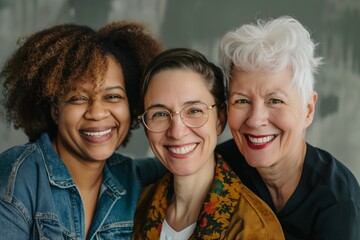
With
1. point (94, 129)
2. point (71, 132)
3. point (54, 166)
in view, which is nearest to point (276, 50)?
point (94, 129)

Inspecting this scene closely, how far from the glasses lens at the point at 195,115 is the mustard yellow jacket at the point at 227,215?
0.22 meters

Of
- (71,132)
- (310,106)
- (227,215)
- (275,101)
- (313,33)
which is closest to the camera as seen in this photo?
(227,215)

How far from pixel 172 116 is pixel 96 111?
37 centimetres

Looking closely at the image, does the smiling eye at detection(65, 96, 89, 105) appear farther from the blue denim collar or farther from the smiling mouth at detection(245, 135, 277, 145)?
the smiling mouth at detection(245, 135, 277, 145)

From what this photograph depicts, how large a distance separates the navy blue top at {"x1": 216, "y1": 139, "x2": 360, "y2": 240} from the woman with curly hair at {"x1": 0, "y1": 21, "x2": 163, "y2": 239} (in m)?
0.70

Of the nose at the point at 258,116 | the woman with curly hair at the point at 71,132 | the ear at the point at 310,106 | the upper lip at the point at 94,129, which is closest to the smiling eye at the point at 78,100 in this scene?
the woman with curly hair at the point at 71,132

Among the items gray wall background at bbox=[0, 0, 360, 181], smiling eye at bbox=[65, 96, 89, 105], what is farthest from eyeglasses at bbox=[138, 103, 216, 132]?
gray wall background at bbox=[0, 0, 360, 181]

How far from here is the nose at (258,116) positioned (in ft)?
7.32

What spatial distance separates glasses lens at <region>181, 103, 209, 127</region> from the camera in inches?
87.0

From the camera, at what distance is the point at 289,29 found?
221 centimetres

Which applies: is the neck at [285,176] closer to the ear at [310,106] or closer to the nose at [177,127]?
the ear at [310,106]

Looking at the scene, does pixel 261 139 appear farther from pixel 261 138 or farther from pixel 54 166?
pixel 54 166

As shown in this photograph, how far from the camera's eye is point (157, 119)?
226 centimetres

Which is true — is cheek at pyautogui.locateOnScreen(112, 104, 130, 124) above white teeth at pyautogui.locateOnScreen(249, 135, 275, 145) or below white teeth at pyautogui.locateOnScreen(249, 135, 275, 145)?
above
